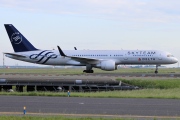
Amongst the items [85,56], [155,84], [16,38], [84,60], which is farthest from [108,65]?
[155,84]

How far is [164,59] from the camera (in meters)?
56.8

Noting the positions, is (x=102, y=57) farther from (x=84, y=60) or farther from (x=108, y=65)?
(x=108, y=65)

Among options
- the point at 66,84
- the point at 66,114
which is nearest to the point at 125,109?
the point at 66,114

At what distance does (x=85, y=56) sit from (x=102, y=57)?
2703 mm

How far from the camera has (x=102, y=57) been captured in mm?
57875

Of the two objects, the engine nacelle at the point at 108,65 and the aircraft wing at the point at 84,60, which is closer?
the engine nacelle at the point at 108,65

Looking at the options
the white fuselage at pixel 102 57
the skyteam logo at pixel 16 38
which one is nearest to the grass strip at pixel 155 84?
the white fuselage at pixel 102 57

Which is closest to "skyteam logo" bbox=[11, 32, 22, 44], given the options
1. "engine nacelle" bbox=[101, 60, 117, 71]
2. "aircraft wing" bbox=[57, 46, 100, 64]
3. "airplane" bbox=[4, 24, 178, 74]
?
"airplane" bbox=[4, 24, 178, 74]

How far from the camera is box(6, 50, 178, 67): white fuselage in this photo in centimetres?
5647

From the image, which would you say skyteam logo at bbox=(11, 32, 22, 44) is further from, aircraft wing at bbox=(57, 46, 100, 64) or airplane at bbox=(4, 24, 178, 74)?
aircraft wing at bbox=(57, 46, 100, 64)

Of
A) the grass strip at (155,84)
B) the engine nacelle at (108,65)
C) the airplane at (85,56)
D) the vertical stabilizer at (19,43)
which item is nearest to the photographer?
the grass strip at (155,84)

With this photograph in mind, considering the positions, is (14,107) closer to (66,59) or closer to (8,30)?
(66,59)

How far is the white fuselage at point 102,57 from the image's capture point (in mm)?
56469

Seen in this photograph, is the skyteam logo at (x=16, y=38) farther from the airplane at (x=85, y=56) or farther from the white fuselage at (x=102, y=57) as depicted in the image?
the white fuselage at (x=102, y=57)
